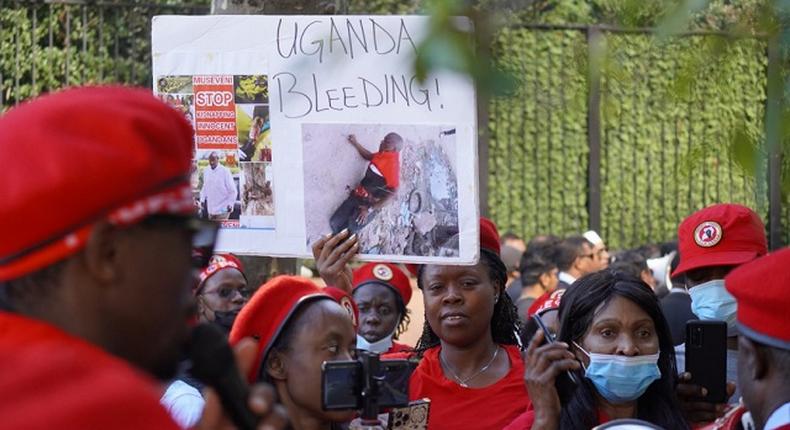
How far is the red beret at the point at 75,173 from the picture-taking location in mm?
1839

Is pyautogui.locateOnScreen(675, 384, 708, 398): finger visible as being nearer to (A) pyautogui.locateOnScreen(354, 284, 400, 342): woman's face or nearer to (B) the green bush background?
(B) the green bush background

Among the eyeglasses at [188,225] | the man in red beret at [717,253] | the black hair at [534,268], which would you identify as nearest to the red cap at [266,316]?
the eyeglasses at [188,225]

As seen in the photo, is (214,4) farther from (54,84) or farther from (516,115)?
(516,115)

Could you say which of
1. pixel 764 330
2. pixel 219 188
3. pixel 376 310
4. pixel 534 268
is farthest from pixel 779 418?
pixel 534 268

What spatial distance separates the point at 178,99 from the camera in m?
5.10

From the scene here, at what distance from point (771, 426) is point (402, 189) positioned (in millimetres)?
2066

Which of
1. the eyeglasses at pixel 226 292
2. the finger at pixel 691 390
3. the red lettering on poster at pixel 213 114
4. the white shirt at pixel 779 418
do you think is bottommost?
the finger at pixel 691 390

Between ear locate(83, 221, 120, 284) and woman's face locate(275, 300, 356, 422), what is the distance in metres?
2.14

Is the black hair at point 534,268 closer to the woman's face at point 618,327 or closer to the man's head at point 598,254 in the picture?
the man's head at point 598,254

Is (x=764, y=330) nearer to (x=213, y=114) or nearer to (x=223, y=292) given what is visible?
(x=213, y=114)

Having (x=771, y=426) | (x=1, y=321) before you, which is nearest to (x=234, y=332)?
(x=771, y=426)

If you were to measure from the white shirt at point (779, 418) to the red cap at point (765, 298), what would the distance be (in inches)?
5.6

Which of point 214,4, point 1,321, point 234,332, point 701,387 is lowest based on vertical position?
point 701,387

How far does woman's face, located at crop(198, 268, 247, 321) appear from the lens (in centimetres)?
663
